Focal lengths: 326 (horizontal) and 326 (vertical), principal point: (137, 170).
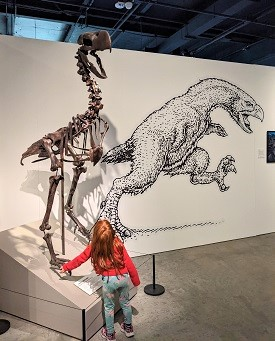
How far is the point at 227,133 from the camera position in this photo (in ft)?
16.3

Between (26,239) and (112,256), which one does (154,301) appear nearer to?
(112,256)

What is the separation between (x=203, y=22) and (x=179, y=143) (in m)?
2.83

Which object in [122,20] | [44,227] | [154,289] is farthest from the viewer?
[122,20]

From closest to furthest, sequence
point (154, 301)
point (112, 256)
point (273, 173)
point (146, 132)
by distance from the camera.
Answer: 1. point (112, 256)
2. point (154, 301)
3. point (146, 132)
4. point (273, 173)

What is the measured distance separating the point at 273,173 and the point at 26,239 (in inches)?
158

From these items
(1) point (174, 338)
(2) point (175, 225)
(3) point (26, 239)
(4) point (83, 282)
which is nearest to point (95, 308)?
(4) point (83, 282)

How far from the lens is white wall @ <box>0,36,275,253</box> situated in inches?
149

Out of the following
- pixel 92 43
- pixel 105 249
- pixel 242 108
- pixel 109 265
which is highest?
pixel 92 43

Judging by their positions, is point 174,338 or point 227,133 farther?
point 227,133

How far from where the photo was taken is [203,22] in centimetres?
605

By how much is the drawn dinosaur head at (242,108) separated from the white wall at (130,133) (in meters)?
0.10

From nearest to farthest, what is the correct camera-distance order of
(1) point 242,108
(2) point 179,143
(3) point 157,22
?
(2) point 179,143 → (1) point 242,108 → (3) point 157,22

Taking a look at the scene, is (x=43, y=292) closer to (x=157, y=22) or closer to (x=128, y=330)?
(x=128, y=330)

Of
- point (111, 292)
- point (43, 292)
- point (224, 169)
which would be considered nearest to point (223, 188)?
point (224, 169)
